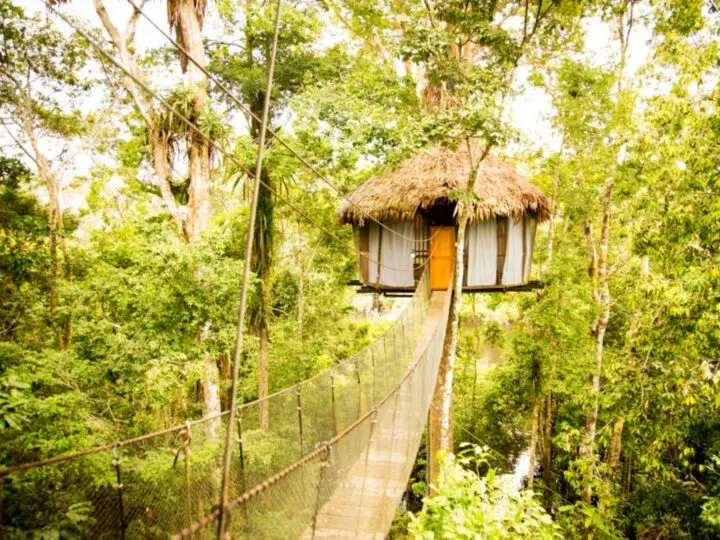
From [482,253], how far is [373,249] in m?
1.46

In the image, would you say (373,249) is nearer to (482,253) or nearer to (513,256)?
(482,253)

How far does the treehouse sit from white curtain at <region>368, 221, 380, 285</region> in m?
0.01

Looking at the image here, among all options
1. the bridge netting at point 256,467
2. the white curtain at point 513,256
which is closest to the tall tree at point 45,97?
the bridge netting at point 256,467

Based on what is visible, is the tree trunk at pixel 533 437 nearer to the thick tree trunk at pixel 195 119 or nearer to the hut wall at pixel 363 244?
the hut wall at pixel 363 244

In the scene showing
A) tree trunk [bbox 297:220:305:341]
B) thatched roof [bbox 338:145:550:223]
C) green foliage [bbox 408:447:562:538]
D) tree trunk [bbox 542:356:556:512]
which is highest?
thatched roof [bbox 338:145:550:223]

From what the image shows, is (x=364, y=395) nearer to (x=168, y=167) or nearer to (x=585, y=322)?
(x=168, y=167)

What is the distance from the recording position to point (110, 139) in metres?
7.66

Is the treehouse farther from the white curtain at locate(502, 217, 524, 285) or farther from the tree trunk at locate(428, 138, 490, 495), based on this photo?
the tree trunk at locate(428, 138, 490, 495)

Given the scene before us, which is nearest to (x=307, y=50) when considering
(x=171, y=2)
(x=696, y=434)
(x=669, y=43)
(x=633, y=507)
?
(x=171, y=2)

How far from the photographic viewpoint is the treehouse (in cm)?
623

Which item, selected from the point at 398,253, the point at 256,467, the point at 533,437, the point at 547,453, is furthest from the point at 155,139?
the point at 547,453

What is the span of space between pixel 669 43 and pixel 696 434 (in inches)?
164

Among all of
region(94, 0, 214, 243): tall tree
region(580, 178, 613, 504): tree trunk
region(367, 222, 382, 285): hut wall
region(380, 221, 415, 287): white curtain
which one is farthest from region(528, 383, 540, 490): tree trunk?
region(94, 0, 214, 243): tall tree

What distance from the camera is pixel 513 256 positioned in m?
6.54
